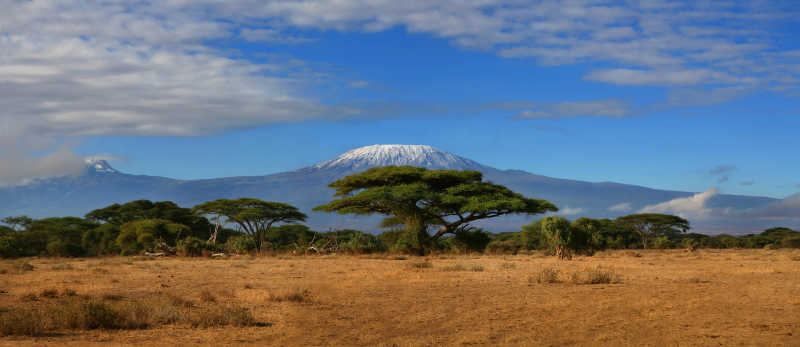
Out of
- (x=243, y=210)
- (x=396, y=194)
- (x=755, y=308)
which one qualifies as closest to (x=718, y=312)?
(x=755, y=308)

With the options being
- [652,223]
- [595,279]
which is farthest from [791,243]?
[595,279]

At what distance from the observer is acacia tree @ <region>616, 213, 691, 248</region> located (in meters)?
70.9

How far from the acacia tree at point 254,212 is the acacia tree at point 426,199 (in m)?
11.8

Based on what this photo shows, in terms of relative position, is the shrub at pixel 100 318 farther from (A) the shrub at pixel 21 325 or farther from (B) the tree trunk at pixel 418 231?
(B) the tree trunk at pixel 418 231

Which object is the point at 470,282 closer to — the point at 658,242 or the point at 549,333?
the point at 549,333

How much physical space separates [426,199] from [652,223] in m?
39.7

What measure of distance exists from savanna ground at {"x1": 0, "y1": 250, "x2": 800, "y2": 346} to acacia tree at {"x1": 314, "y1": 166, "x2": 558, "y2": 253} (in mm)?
19132

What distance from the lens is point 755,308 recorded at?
41.5 ft

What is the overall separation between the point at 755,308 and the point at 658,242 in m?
48.1

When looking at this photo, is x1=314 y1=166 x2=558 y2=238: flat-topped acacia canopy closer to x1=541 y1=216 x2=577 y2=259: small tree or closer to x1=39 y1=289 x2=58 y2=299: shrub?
x1=541 y1=216 x2=577 y2=259: small tree

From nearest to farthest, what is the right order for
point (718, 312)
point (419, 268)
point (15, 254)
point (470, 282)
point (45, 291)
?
point (718, 312) → point (45, 291) → point (470, 282) → point (419, 268) → point (15, 254)

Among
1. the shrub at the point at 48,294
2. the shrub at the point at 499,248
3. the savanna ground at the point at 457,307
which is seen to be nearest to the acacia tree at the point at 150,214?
the shrub at the point at 499,248

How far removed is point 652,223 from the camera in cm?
7212

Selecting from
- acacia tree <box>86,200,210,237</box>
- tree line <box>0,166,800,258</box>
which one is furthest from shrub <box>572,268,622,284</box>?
acacia tree <box>86,200,210,237</box>
